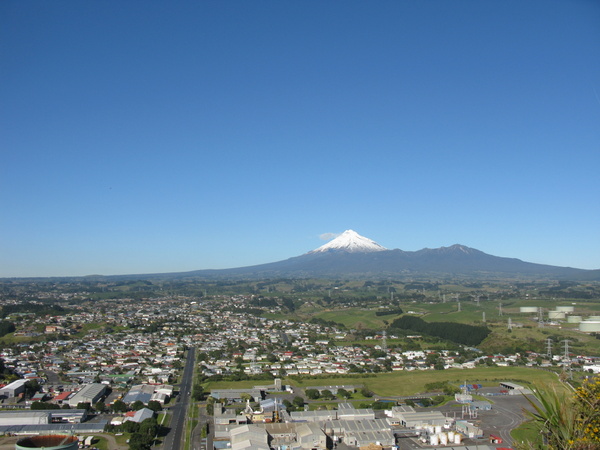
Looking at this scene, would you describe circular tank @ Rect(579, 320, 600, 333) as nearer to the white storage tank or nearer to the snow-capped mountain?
the white storage tank

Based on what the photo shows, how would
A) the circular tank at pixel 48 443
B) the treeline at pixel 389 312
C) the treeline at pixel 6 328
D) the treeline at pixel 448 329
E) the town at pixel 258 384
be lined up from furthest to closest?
the treeline at pixel 389 312
the treeline at pixel 6 328
the treeline at pixel 448 329
the town at pixel 258 384
the circular tank at pixel 48 443

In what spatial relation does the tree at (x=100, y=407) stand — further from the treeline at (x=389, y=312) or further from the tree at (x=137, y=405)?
the treeline at (x=389, y=312)

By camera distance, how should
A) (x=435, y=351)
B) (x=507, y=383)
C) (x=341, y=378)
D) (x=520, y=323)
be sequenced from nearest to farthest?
(x=507, y=383), (x=341, y=378), (x=435, y=351), (x=520, y=323)

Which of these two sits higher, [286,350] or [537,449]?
[537,449]

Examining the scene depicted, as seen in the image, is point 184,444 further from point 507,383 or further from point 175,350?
point 175,350

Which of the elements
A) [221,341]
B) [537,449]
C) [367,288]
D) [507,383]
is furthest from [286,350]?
[367,288]

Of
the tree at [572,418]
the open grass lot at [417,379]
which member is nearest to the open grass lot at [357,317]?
the open grass lot at [417,379]

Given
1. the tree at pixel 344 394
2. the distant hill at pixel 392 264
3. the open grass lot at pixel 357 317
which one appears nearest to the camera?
the tree at pixel 344 394
